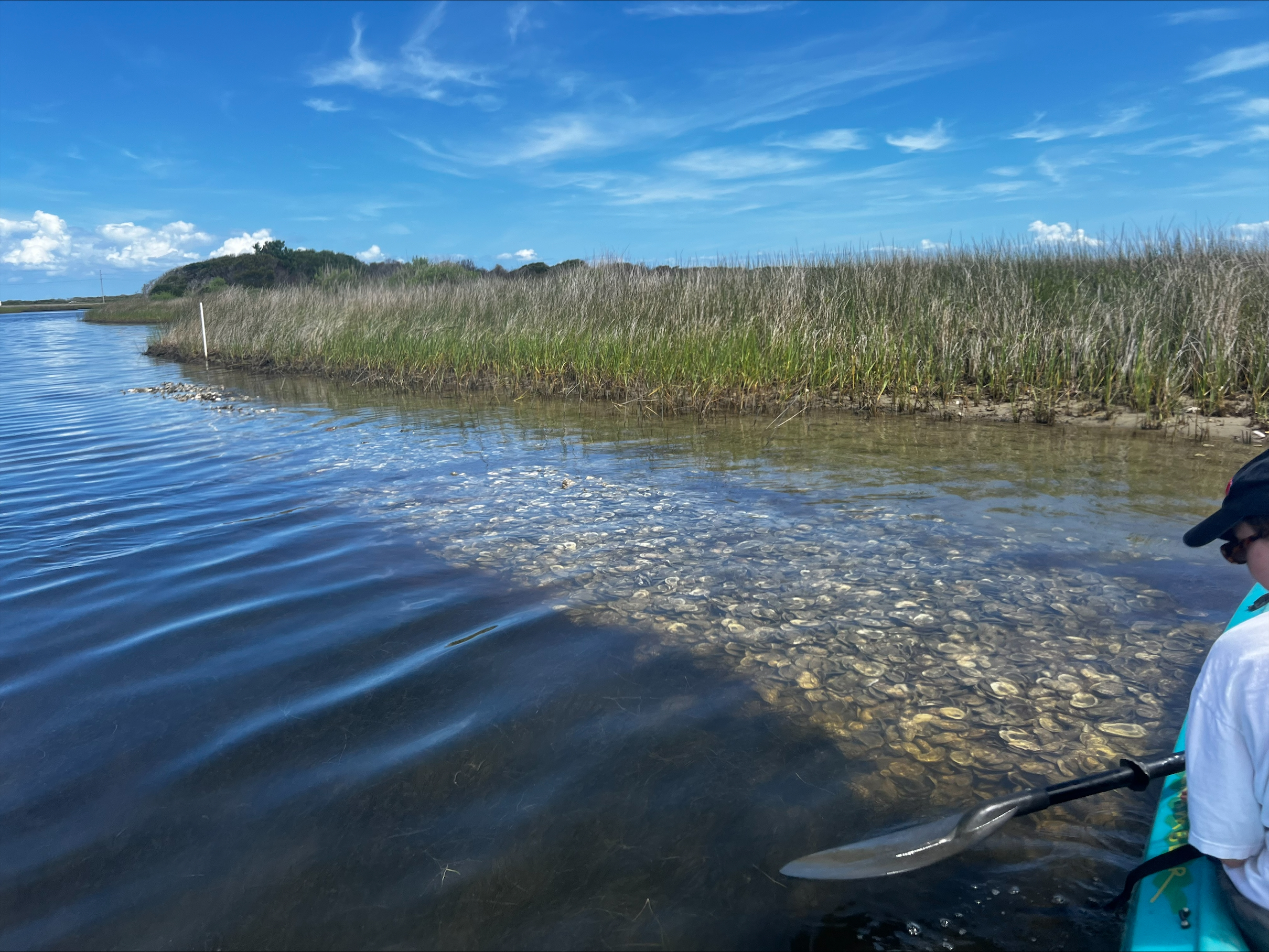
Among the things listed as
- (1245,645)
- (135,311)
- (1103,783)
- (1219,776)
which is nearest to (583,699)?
(1103,783)

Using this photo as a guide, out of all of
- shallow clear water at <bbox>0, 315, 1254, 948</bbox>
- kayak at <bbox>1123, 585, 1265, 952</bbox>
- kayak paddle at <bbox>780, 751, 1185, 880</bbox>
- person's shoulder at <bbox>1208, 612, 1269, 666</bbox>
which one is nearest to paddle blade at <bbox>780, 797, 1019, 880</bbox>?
kayak paddle at <bbox>780, 751, 1185, 880</bbox>

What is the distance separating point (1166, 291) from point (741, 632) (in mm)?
9753

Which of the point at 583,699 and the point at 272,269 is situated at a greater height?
the point at 272,269

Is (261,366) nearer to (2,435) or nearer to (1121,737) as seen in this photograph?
(2,435)

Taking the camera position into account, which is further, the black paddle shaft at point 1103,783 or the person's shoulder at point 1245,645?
the black paddle shaft at point 1103,783

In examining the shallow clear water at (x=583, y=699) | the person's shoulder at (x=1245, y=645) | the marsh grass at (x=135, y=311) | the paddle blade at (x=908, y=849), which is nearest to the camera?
the person's shoulder at (x=1245, y=645)

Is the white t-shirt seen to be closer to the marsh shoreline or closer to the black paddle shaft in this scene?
the black paddle shaft

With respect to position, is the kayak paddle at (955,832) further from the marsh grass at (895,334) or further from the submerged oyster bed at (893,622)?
the marsh grass at (895,334)

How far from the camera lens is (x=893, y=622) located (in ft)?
13.6

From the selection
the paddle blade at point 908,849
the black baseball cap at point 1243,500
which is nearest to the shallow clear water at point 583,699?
the paddle blade at point 908,849

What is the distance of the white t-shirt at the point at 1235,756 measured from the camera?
1533 mm

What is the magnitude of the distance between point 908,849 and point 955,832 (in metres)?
0.15

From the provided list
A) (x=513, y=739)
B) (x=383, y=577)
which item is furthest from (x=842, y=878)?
(x=383, y=577)

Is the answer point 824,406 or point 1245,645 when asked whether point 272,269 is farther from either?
point 1245,645
